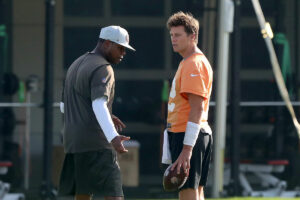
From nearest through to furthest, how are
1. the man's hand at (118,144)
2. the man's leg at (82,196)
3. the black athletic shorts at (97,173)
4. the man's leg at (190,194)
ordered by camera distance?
1. the man's hand at (118,144)
2. the man's leg at (190,194)
3. the black athletic shorts at (97,173)
4. the man's leg at (82,196)

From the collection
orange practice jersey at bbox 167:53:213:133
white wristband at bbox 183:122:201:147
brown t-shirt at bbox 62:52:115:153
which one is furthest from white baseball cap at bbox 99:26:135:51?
white wristband at bbox 183:122:201:147

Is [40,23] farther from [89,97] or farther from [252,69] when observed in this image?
[89,97]

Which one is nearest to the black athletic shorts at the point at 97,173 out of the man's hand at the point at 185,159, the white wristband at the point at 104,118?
the white wristband at the point at 104,118

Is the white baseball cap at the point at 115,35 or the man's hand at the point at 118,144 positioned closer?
the man's hand at the point at 118,144

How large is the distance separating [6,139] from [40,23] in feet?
5.74

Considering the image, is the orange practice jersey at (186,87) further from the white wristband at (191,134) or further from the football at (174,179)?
the football at (174,179)

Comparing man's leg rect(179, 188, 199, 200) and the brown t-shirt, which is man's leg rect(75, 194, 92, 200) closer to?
the brown t-shirt

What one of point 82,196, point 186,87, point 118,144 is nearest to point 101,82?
point 118,144

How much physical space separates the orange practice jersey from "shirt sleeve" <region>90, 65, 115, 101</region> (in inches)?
17.5

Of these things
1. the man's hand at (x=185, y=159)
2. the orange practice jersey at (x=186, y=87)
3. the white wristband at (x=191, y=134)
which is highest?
the orange practice jersey at (x=186, y=87)

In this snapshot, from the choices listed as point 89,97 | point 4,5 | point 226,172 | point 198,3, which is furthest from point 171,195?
point 89,97

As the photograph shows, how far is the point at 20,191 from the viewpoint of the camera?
40.4ft

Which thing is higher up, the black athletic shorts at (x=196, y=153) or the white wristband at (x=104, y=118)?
the white wristband at (x=104, y=118)

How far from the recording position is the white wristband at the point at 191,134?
6.18 meters
